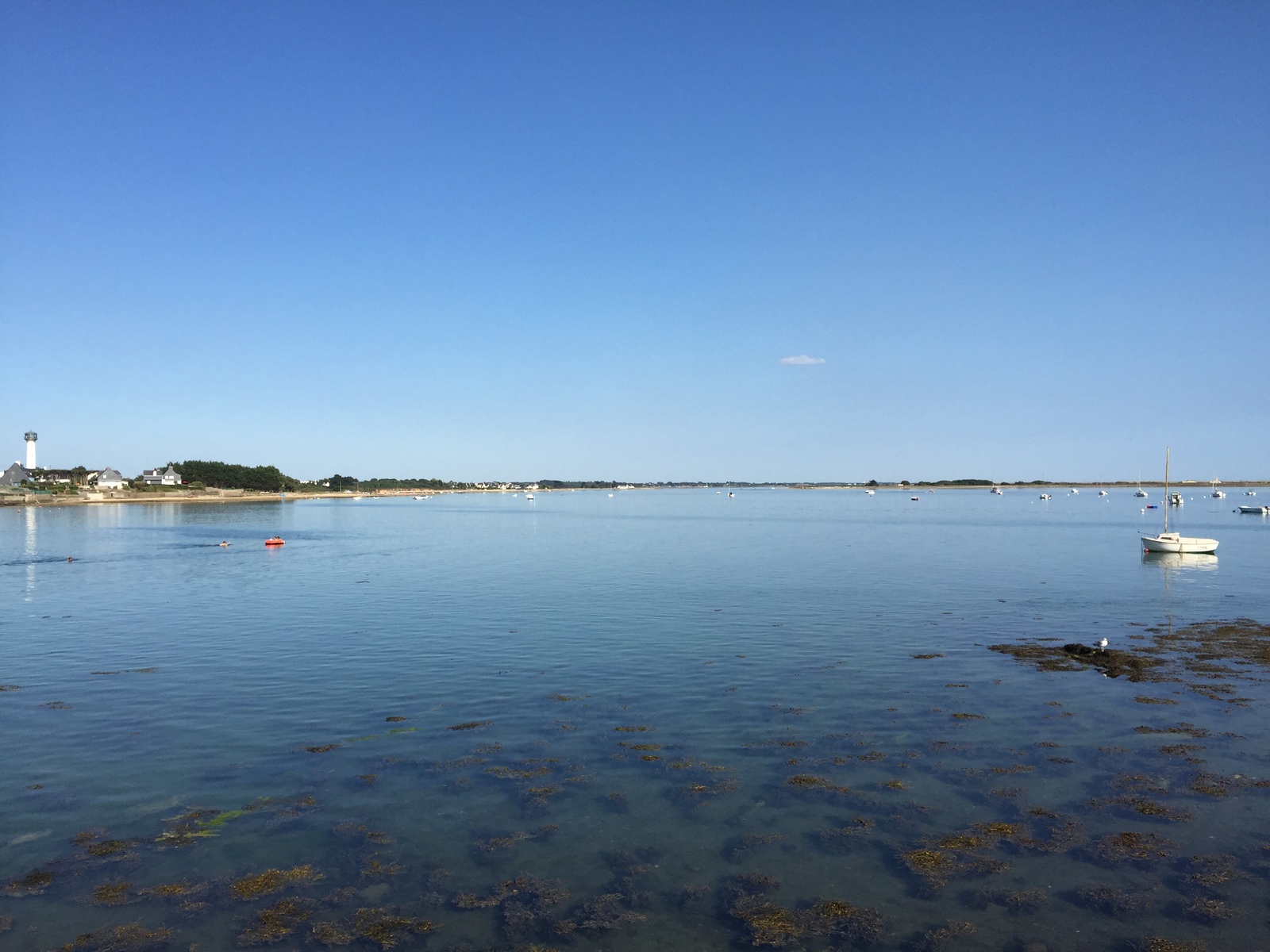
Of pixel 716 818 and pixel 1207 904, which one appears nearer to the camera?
pixel 1207 904

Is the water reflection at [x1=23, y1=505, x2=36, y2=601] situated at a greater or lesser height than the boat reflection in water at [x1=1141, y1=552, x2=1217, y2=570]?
lesser

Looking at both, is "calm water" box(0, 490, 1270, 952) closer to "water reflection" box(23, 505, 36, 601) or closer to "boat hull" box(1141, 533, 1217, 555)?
"water reflection" box(23, 505, 36, 601)

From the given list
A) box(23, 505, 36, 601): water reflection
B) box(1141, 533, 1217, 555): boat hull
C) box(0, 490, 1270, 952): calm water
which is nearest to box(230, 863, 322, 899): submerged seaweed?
box(0, 490, 1270, 952): calm water

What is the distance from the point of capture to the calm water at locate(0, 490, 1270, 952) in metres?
10.9

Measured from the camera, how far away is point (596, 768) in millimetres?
16188

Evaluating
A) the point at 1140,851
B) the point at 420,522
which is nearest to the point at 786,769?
the point at 1140,851

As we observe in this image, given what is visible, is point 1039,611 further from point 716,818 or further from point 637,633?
point 716,818

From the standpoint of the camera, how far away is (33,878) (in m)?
11.6

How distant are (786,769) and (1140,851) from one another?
19.9 ft

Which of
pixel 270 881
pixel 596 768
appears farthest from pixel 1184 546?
pixel 270 881

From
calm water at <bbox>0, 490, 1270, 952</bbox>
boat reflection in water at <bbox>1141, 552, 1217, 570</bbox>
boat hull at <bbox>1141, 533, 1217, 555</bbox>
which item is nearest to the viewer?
calm water at <bbox>0, 490, 1270, 952</bbox>

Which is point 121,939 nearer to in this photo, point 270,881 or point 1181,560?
point 270,881

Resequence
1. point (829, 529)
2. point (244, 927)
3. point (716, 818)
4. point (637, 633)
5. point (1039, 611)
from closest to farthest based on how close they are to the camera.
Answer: point (244, 927)
point (716, 818)
point (637, 633)
point (1039, 611)
point (829, 529)

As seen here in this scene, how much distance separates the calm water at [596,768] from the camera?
10930 millimetres
